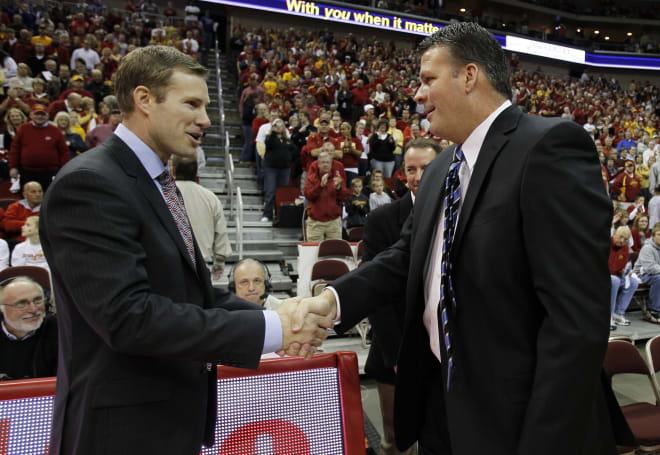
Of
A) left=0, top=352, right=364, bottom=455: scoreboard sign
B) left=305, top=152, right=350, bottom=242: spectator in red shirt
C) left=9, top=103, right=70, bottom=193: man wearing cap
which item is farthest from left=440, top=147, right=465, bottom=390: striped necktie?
left=9, top=103, right=70, bottom=193: man wearing cap

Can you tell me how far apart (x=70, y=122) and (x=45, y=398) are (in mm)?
6112

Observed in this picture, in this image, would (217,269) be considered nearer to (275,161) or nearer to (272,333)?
(275,161)

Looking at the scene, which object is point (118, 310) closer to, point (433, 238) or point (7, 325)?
point (433, 238)

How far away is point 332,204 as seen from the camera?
21.8 feet

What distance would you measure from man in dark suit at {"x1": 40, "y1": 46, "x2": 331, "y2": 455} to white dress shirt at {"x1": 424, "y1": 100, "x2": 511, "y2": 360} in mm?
504

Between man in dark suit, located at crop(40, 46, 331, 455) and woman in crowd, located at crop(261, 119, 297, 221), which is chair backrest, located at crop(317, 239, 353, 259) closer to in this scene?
woman in crowd, located at crop(261, 119, 297, 221)

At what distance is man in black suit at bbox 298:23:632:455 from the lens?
1.11 meters

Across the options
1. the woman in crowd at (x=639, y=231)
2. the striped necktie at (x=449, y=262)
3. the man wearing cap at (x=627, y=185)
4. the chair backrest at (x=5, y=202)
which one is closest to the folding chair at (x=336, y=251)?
the chair backrest at (x=5, y=202)

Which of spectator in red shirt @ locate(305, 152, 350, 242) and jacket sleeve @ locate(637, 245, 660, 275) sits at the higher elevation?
spectator in red shirt @ locate(305, 152, 350, 242)

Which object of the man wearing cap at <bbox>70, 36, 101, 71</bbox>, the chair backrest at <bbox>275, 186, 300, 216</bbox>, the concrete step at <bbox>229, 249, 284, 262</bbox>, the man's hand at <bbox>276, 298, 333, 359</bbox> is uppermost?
the man wearing cap at <bbox>70, 36, 101, 71</bbox>

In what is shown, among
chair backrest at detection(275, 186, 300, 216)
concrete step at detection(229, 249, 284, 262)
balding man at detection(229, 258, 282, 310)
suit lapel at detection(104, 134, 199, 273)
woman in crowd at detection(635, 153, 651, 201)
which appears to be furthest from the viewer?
woman in crowd at detection(635, 153, 651, 201)

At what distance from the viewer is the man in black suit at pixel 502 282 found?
1.11 metres

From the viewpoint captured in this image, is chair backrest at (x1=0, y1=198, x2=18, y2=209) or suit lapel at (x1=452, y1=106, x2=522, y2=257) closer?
suit lapel at (x1=452, y1=106, x2=522, y2=257)

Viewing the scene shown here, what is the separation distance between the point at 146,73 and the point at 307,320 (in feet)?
3.14
